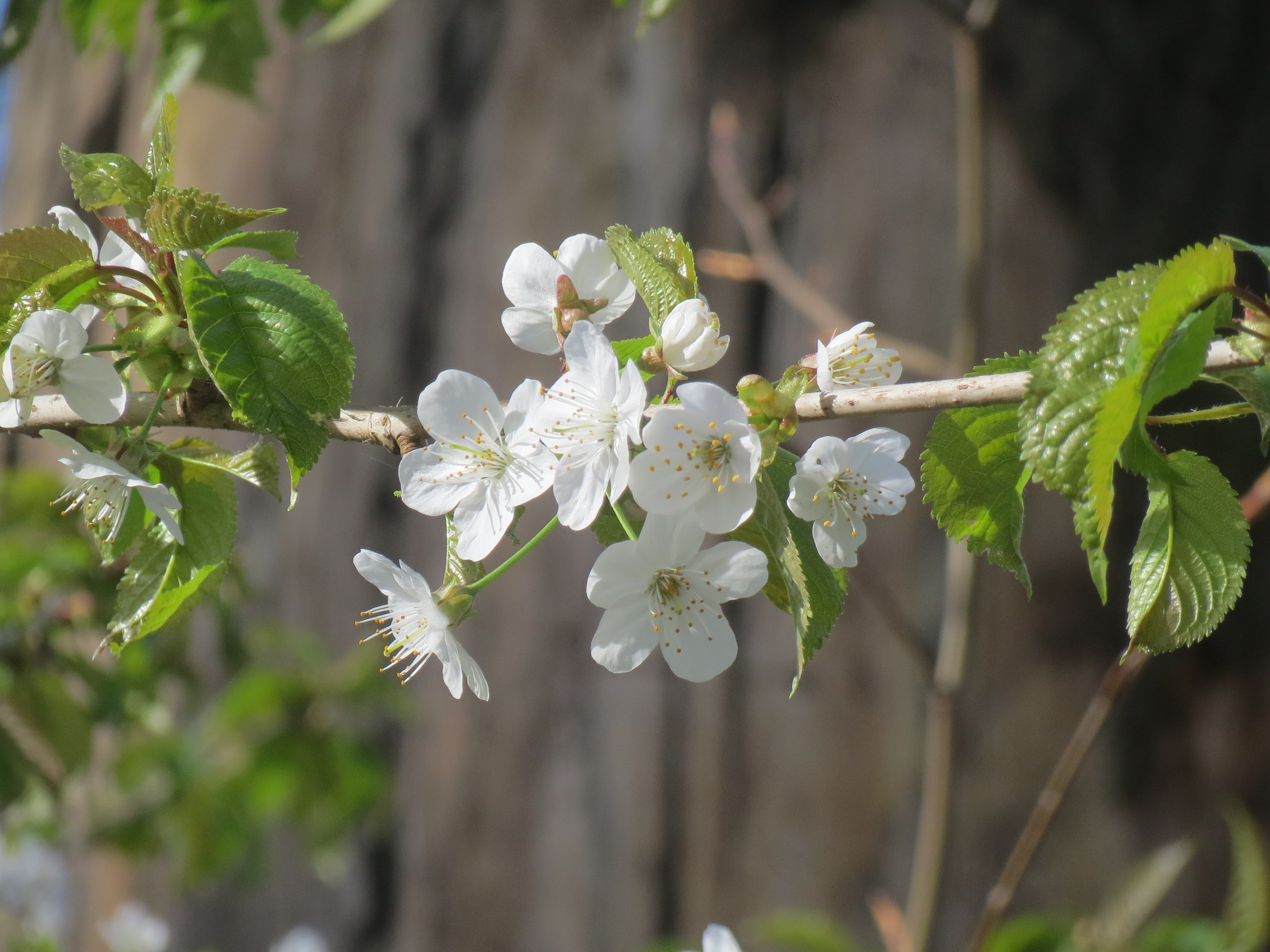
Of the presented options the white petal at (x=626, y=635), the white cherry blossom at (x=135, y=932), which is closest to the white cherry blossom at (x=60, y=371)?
the white petal at (x=626, y=635)

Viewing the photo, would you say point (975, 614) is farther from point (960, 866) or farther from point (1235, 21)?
point (1235, 21)

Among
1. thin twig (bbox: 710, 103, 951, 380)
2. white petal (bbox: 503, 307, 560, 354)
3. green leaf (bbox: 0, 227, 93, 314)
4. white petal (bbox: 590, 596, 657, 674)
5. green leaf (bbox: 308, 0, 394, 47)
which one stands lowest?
thin twig (bbox: 710, 103, 951, 380)

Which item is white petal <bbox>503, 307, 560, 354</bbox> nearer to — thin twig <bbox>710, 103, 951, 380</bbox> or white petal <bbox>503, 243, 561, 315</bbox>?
white petal <bbox>503, 243, 561, 315</bbox>

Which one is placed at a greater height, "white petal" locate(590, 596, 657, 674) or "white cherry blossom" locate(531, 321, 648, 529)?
"white cherry blossom" locate(531, 321, 648, 529)

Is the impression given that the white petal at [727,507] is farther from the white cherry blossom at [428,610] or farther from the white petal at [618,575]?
the white cherry blossom at [428,610]

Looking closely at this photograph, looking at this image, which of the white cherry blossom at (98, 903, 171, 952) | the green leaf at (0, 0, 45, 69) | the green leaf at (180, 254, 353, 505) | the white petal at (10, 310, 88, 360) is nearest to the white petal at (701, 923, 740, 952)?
the green leaf at (180, 254, 353, 505)

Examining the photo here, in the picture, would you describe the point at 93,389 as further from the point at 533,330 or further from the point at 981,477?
the point at 981,477

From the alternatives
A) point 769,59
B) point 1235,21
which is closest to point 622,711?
point 769,59
